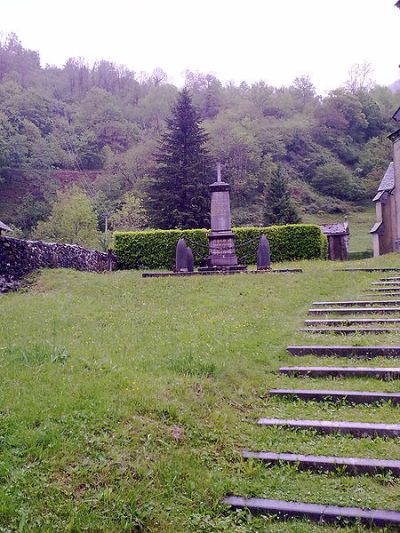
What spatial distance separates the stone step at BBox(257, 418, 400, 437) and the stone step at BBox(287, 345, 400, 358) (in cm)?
218

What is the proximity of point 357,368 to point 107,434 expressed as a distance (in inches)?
137

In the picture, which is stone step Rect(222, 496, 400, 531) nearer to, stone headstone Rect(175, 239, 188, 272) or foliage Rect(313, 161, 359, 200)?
stone headstone Rect(175, 239, 188, 272)

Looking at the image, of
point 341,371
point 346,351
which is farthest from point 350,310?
point 341,371

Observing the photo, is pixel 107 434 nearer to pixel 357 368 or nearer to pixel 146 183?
pixel 357 368

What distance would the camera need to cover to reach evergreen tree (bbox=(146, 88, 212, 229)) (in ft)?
101

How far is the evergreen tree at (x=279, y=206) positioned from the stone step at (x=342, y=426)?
101 feet

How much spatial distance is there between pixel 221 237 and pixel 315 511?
526 inches

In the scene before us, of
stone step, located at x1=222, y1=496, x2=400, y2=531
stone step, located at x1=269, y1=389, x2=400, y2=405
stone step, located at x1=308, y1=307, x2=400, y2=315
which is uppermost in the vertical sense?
stone step, located at x1=308, y1=307, x2=400, y2=315

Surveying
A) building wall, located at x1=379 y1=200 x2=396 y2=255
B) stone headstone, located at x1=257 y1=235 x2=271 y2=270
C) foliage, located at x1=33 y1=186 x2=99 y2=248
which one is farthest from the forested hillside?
stone headstone, located at x1=257 y1=235 x2=271 y2=270

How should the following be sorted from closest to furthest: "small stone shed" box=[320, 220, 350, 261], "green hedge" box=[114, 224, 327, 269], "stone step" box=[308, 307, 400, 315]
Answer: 1. "stone step" box=[308, 307, 400, 315]
2. "green hedge" box=[114, 224, 327, 269]
3. "small stone shed" box=[320, 220, 350, 261]

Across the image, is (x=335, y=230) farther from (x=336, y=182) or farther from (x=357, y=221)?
(x=336, y=182)

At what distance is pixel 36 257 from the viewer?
49.7 feet

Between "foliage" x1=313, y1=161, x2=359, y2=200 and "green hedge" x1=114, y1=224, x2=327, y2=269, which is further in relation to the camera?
"foliage" x1=313, y1=161, x2=359, y2=200

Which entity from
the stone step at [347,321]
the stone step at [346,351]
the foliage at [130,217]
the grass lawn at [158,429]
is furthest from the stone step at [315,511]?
the foliage at [130,217]
